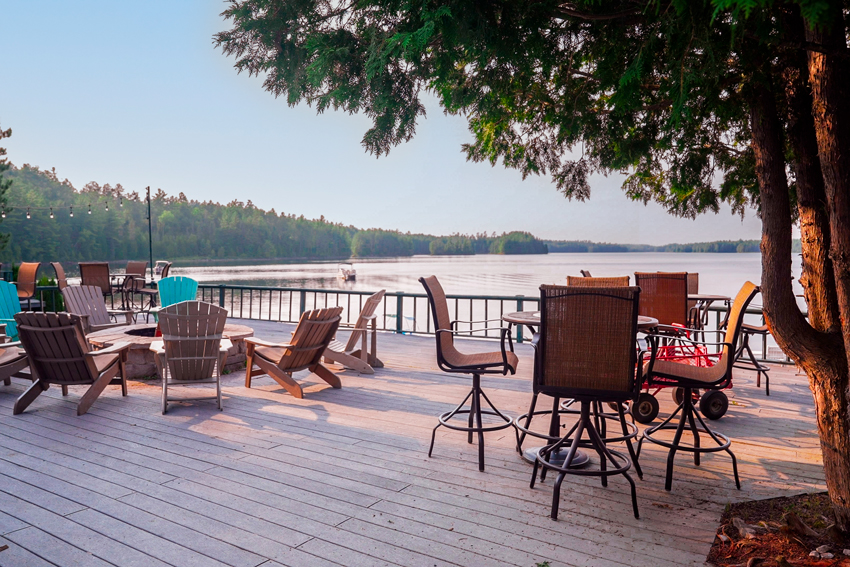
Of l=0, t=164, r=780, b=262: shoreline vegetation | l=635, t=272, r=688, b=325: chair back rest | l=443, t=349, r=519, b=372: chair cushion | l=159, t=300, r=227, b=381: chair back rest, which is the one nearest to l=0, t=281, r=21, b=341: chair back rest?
l=159, t=300, r=227, b=381: chair back rest

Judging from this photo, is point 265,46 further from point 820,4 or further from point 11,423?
point 11,423

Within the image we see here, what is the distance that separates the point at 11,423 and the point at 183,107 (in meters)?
48.2

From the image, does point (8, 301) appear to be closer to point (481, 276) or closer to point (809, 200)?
point (809, 200)

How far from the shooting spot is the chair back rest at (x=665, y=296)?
5523 mm

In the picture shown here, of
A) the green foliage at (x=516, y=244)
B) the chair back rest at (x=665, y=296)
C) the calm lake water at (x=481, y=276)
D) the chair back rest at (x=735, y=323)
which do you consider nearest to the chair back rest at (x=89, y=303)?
the chair back rest at (x=665, y=296)

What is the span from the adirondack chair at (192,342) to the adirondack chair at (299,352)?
52 centimetres

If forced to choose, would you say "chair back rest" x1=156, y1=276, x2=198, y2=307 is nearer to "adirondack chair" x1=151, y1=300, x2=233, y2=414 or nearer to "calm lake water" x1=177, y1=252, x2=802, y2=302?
"adirondack chair" x1=151, y1=300, x2=233, y2=414

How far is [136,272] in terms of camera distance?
13031 millimetres

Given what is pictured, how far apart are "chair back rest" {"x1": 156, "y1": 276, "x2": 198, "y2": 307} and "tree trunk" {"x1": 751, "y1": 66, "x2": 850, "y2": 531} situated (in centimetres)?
758

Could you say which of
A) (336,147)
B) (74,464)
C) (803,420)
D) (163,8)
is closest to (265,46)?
(74,464)

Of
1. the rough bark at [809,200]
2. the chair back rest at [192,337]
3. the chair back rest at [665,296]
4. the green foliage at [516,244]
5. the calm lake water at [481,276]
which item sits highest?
the green foliage at [516,244]

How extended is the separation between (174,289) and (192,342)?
12.9 feet

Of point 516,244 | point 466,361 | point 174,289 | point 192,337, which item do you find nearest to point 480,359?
point 466,361

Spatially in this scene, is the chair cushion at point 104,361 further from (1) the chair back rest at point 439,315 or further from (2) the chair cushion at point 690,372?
(2) the chair cushion at point 690,372
